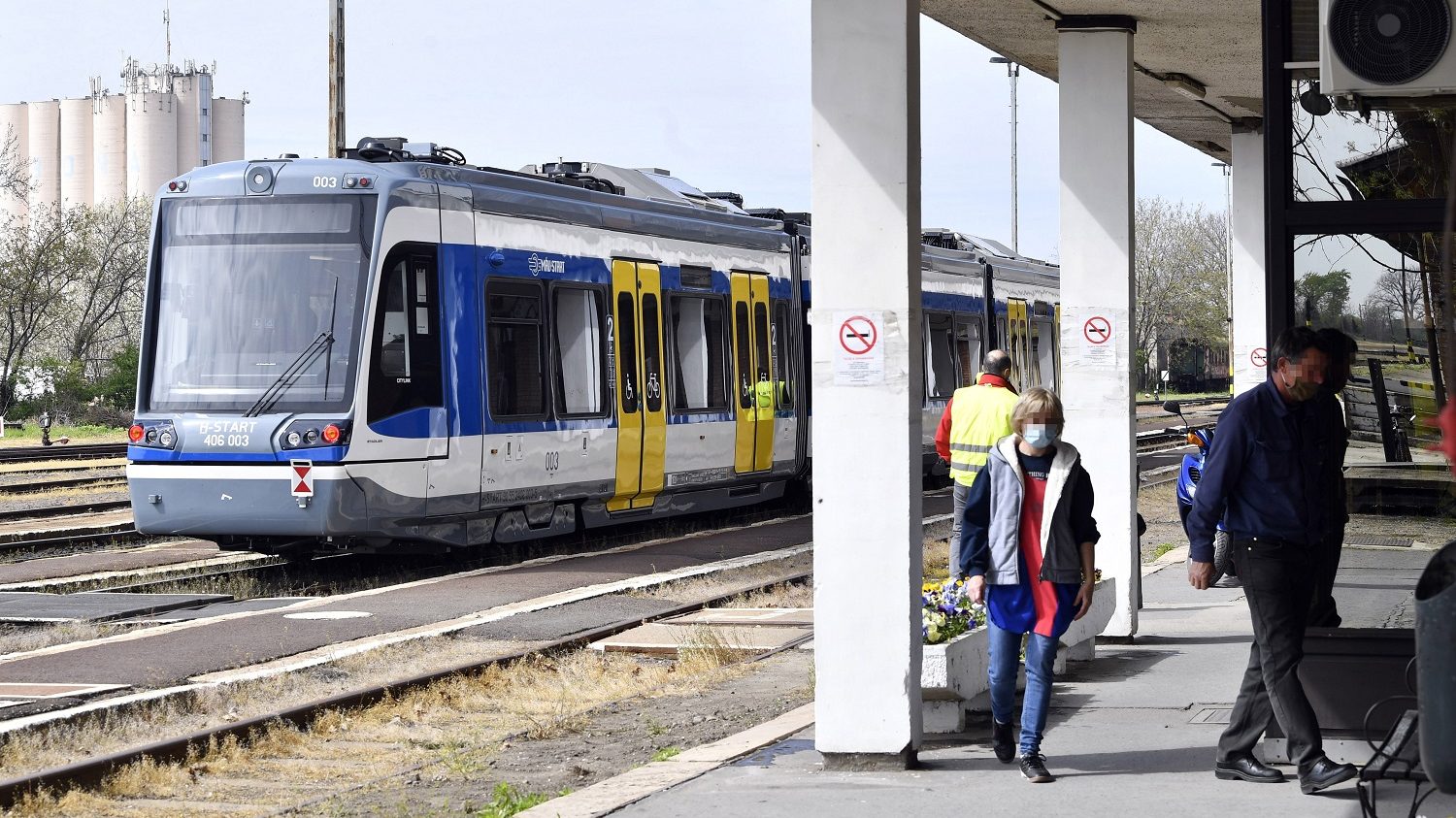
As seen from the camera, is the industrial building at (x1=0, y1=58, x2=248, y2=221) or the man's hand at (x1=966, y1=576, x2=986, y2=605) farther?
the industrial building at (x1=0, y1=58, x2=248, y2=221)

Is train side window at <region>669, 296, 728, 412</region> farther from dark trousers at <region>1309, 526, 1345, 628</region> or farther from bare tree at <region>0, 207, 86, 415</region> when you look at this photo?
bare tree at <region>0, 207, 86, 415</region>

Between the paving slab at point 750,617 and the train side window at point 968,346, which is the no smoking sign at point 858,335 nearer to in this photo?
the paving slab at point 750,617

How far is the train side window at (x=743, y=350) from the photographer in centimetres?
2116

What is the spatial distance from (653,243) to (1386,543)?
40.2 ft

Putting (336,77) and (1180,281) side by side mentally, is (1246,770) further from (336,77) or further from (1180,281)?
(1180,281)

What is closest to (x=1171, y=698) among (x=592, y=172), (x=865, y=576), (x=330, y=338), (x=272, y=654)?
(x=865, y=576)

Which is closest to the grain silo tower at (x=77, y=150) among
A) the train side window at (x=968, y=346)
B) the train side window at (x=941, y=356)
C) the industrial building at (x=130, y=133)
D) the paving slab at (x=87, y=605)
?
the industrial building at (x=130, y=133)

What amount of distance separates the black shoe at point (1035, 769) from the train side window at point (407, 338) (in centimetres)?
901

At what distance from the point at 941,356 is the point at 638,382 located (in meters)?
9.36

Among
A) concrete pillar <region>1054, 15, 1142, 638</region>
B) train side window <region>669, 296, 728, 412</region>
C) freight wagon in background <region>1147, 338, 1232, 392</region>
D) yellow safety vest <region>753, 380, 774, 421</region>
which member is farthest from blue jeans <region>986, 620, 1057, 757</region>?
freight wagon in background <region>1147, 338, 1232, 392</region>

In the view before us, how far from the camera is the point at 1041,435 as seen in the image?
24.2ft

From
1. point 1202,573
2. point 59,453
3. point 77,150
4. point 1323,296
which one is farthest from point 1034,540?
point 77,150

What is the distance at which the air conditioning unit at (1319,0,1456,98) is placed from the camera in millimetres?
7492

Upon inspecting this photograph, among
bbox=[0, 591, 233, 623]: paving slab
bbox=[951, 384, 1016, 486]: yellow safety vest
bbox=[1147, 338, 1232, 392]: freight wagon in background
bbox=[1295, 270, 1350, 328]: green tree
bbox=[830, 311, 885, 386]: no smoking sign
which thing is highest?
bbox=[1147, 338, 1232, 392]: freight wagon in background
